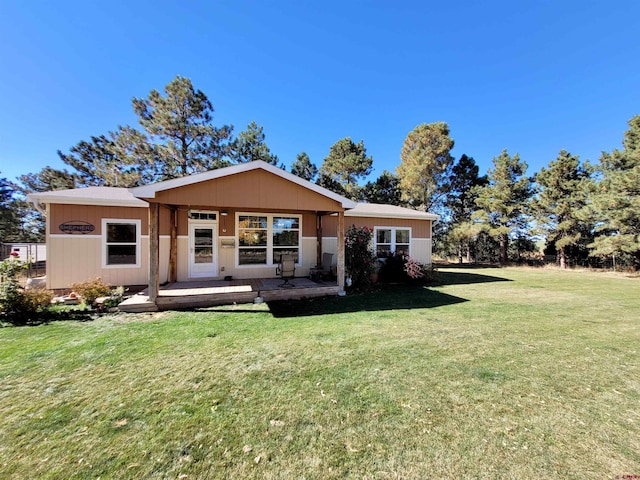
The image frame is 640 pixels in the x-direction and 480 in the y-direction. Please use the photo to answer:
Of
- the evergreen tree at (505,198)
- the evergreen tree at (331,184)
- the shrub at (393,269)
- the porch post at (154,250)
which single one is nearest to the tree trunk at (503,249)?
the evergreen tree at (505,198)

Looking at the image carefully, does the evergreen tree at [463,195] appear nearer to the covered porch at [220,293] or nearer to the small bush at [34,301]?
the covered porch at [220,293]

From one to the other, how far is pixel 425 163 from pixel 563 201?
9221mm

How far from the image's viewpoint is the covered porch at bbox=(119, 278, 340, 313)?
6543mm

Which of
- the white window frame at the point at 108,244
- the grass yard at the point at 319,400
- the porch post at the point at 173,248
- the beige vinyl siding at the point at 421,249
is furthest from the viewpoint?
the beige vinyl siding at the point at 421,249

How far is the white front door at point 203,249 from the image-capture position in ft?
29.6

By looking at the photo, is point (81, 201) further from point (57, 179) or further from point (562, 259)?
point (562, 259)

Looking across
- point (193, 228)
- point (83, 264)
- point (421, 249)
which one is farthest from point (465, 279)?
point (83, 264)

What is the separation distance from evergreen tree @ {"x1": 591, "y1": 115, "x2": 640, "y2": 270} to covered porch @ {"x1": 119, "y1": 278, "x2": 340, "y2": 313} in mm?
16104

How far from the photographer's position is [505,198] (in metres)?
19.5

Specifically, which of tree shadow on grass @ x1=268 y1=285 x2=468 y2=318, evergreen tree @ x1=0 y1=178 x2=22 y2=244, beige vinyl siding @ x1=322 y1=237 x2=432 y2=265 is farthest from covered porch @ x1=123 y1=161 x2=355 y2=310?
evergreen tree @ x1=0 y1=178 x2=22 y2=244

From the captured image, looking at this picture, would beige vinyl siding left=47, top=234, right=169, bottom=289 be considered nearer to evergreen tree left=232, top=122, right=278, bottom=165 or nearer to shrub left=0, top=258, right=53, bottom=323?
shrub left=0, top=258, right=53, bottom=323

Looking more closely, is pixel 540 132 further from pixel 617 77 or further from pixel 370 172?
pixel 370 172

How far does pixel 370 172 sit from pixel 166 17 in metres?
17.7

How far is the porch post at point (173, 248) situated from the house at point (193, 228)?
1.3 inches
